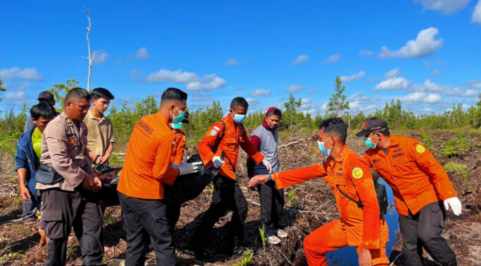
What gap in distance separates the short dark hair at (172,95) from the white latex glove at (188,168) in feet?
2.19

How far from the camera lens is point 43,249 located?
4512 millimetres

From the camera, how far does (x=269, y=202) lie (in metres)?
5.10

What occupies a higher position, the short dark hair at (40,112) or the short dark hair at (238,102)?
the short dark hair at (238,102)

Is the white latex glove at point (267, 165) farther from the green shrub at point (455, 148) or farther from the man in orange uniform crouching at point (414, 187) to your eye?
the green shrub at point (455, 148)

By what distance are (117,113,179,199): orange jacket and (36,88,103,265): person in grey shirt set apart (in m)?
0.44

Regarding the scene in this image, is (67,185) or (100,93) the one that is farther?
(100,93)

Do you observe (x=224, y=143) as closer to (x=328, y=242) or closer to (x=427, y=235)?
(x=328, y=242)

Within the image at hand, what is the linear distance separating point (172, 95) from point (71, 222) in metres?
1.48

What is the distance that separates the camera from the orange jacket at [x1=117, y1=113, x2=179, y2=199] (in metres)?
3.24

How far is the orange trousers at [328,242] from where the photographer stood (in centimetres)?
366

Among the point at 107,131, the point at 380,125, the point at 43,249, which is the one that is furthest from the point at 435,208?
the point at 43,249

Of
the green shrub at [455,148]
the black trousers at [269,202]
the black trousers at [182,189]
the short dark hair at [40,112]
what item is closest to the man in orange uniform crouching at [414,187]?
the black trousers at [269,202]

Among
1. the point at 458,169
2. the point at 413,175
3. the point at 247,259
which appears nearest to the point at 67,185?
the point at 247,259

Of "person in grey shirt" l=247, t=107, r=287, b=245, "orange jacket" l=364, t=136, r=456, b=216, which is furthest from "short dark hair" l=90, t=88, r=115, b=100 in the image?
"orange jacket" l=364, t=136, r=456, b=216
